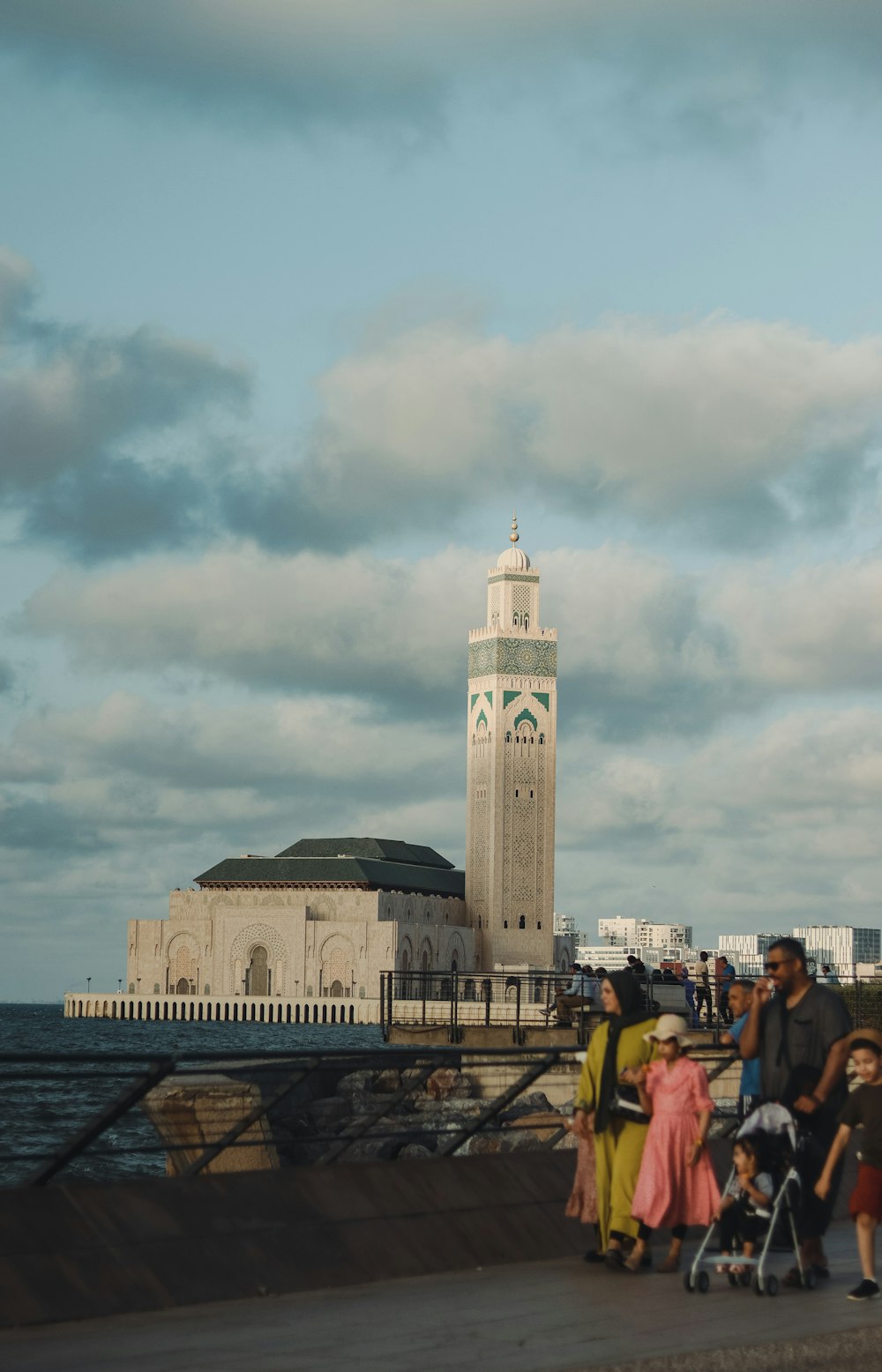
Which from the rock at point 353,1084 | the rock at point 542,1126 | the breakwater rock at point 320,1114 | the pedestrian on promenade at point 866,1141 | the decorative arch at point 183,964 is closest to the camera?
the pedestrian on promenade at point 866,1141

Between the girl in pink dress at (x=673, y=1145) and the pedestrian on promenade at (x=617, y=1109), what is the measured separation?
0.10 m

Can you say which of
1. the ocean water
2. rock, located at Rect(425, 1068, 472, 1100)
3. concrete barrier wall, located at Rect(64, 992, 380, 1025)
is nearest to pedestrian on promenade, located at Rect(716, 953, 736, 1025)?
the ocean water

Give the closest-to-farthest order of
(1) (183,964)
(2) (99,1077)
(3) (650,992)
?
(2) (99,1077) → (3) (650,992) → (1) (183,964)

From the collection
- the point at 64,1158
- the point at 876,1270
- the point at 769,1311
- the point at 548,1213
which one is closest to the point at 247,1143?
the point at 64,1158

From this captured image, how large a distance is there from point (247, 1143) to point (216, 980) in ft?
441

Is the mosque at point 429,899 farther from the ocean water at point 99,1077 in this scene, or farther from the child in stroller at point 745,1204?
the child in stroller at point 745,1204

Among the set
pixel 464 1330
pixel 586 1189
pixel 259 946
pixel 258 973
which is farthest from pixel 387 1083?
pixel 259 946

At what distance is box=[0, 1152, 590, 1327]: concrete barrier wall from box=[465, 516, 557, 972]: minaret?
133 meters

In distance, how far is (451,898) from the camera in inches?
5945

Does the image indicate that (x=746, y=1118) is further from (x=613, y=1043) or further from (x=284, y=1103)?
(x=284, y=1103)

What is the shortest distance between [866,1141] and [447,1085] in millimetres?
3057

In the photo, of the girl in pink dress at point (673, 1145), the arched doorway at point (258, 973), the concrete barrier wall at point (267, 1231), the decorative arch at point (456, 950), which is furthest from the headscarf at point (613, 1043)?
the decorative arch at point (456, 950)

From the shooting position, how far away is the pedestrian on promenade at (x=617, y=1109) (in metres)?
10.4

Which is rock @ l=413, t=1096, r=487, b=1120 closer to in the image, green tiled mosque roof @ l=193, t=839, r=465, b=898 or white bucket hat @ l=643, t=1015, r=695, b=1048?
white bucket hat @ l=643, t=1015, r=695, b=1048
